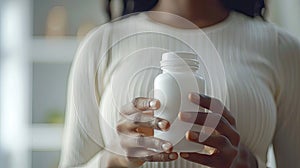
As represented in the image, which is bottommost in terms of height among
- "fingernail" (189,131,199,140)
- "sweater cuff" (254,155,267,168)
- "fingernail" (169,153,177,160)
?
"sweater cuff" (254,155,267,168)

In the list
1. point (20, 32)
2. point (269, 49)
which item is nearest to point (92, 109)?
point (269, 49)

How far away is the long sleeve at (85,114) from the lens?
370 mm

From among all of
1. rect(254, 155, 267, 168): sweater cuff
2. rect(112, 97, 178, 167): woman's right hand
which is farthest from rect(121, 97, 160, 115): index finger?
rect(254, 155, 267, 168): sweater cuff

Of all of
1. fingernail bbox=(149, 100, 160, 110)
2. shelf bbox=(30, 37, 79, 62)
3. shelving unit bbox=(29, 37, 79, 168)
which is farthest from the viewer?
shelf bbox=(30, 37, 79, 62)

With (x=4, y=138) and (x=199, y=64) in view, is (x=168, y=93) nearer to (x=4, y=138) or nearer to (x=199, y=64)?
(x=199, y=64)

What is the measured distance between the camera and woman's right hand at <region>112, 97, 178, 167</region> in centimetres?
32

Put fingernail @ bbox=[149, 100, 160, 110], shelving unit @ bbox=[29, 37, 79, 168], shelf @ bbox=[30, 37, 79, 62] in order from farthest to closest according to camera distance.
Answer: shelf @ bbox=[30, 37, 79, 62] → shelving unit @ bbox=[29, 37, 79, 168] → fingernail @ bbox=[149, 100, 160, 110]

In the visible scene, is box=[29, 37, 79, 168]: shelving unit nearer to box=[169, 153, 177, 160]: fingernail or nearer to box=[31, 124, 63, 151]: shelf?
box=[31, 124, 63, 151]: shelf

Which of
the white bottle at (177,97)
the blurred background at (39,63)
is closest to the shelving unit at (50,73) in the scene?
the blurred background at (39,63)

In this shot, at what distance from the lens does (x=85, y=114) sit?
1.22 feet

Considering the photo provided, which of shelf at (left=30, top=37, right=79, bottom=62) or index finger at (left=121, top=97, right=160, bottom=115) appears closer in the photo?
index finger at (left=121, top=97, right=160, bottom=115)

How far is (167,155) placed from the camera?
0.34 metres

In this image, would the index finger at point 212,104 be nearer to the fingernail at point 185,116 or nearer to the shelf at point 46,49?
the fingernail at point 185,116

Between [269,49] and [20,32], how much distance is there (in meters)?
0.34
